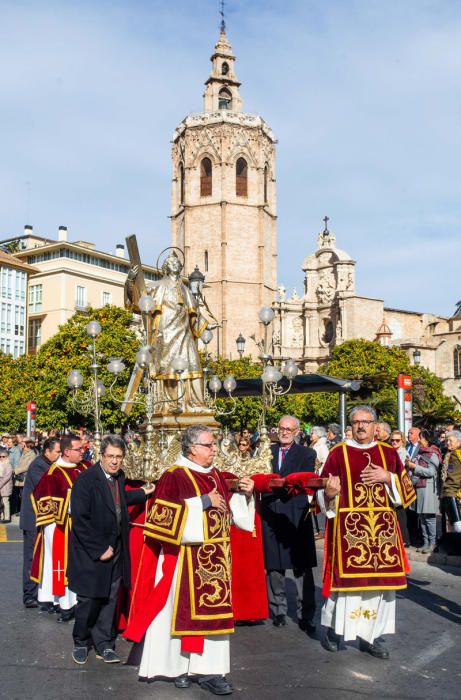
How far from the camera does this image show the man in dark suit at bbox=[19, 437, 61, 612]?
8.91m

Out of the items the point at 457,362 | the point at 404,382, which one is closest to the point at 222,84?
the point at 457,362

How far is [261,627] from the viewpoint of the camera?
312 inches

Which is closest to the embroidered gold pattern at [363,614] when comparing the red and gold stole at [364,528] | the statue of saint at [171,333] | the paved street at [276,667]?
the red and gold stole at [364,528]

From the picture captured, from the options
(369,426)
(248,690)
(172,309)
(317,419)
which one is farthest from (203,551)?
(317,419)

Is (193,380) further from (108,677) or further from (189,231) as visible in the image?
(189,231)

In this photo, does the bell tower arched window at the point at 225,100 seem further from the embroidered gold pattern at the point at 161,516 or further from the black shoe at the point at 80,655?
the embroidered gold pattern at the point at 161,516

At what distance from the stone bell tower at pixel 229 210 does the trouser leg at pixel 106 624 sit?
67.1 m

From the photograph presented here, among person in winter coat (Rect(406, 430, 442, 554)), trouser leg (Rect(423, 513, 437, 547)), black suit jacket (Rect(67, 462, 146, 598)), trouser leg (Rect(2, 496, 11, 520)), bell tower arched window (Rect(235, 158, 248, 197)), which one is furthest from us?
bell tower arched window (Rect(235, 158, 248, 197))

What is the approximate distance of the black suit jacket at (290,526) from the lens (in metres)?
7.88

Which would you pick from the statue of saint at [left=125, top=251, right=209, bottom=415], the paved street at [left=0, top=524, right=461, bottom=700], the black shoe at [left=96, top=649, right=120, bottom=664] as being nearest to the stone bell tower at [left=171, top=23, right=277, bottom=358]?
the statue of saint at [left=125, top=251, right=209, bottom=415]

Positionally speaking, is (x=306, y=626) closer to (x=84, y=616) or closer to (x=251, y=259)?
(x=84, y=616)

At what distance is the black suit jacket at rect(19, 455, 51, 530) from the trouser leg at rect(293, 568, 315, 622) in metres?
3.13

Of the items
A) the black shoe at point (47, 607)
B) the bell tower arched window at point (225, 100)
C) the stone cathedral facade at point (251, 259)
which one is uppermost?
the bell tower arched window at point (225, 100)

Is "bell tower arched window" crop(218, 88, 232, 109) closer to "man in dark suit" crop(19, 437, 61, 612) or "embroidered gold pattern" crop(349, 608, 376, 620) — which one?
"man in dark suit" crop(19, 437, 61, 612)
